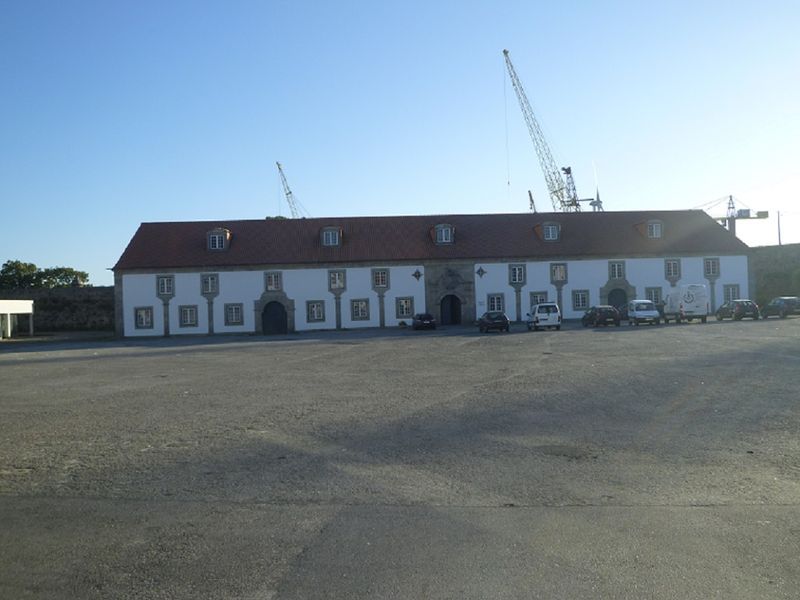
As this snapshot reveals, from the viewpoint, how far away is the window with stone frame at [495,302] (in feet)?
198

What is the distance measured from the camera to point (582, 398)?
46.0 ft

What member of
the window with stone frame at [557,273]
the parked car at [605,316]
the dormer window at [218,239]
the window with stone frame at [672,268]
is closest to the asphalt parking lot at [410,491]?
the parked car at [605,316]

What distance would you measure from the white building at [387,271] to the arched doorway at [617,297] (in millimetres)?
115

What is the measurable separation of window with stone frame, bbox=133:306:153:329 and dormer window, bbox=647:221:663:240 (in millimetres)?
41460

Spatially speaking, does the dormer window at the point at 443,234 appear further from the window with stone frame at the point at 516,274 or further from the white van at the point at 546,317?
the white van at the point at 546,317

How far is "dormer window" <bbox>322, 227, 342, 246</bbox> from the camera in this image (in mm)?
61469

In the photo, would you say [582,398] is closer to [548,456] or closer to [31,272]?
[548,456]

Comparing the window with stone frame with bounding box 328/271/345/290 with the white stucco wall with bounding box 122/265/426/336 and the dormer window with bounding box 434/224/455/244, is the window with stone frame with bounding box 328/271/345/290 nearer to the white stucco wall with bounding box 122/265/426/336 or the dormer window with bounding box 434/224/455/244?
the white stucco wall with bounding box 122/265/426/336

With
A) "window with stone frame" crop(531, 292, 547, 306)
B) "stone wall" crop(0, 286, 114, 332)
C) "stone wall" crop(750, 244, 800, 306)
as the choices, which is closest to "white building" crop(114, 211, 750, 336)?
"window with stone frame" crop(531, 292, 547, 306)

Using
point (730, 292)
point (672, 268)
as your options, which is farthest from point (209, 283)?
point (730, 292)

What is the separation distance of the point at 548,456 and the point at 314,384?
369 inches

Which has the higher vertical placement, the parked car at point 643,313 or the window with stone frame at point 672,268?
the window with stone frame at point 672,268

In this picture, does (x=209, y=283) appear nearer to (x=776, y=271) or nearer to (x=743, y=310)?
(x=743, y=310)

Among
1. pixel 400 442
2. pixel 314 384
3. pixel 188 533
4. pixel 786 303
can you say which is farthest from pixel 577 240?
pixel 188 533
